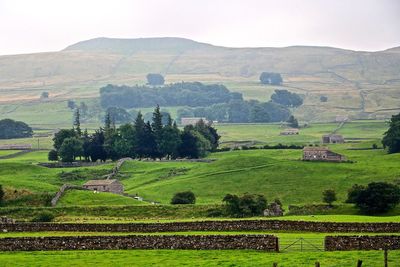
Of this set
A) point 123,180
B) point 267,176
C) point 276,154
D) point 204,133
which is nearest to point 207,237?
point 267,176

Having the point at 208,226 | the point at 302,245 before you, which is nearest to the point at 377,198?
the point at 208,226

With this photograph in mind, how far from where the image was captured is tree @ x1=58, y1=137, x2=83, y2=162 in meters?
146

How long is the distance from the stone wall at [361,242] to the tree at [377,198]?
1459 inches

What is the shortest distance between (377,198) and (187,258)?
133ft

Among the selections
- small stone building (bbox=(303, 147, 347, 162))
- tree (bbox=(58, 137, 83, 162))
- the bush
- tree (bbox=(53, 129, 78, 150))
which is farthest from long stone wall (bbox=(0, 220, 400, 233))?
tree (bbox=(53, 129, 78, 150))

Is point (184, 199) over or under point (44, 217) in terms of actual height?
under

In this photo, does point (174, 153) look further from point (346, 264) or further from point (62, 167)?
point (346, 264)

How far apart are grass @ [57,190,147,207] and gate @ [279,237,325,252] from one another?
152ft

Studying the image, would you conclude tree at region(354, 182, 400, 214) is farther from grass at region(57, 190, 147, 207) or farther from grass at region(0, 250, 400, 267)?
grass at region(0, 250, 400, 267)

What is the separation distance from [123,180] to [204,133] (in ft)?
129

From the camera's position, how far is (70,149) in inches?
5782

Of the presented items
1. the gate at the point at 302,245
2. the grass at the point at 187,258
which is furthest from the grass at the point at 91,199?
the gate at the point at 302,245

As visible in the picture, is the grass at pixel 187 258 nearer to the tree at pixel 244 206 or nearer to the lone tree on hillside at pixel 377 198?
the tree at pixel 244 206

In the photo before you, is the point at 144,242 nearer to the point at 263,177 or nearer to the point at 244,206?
the point at 244,206
